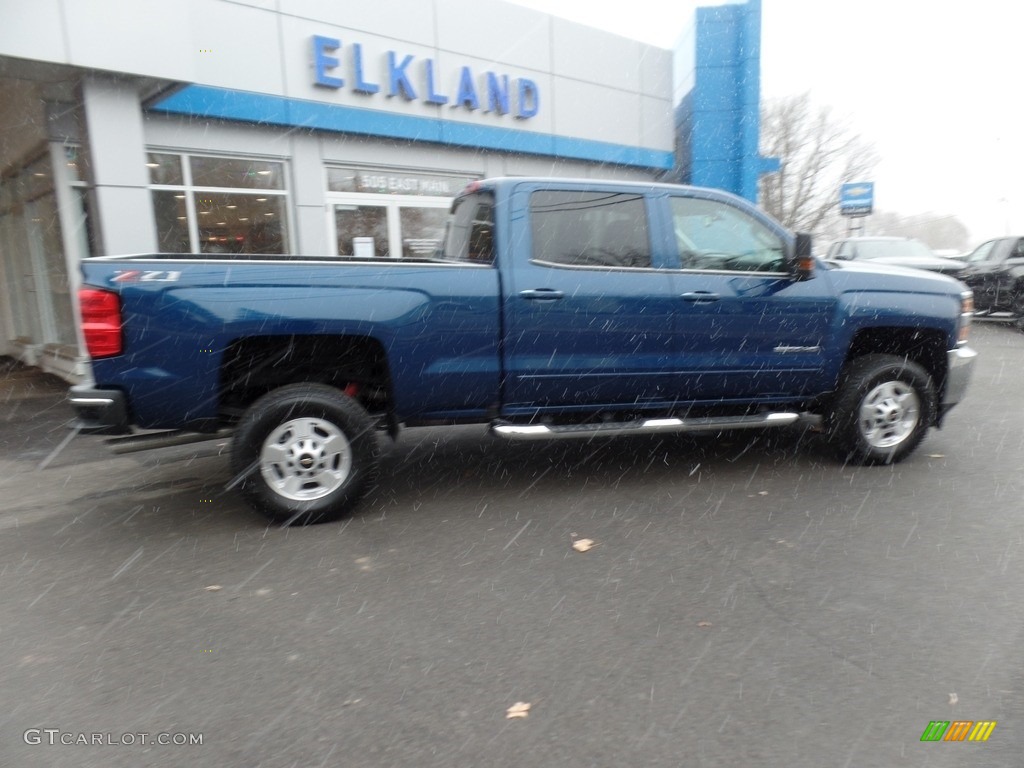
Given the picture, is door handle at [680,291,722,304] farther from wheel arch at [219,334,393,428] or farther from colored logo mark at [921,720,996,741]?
colored logo mark at [921,720,996,741]

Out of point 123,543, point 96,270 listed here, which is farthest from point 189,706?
point 96,270

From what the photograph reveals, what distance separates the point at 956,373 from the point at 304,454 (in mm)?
4685

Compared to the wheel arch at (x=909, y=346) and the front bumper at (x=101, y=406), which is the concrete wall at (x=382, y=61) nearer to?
the front bumper at (x=101, y=406)

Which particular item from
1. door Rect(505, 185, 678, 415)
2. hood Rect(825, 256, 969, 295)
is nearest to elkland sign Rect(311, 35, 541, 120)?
door Rect(505, 185, 678, 415)

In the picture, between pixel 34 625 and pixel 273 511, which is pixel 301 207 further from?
pixel 34 625

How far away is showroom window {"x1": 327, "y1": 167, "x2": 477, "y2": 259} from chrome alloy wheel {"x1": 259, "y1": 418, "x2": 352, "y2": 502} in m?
8.85

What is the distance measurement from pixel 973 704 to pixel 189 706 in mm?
2769

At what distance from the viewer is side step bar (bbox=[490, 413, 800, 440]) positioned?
4699mm

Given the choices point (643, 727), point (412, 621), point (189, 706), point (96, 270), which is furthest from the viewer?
point (96, 270)

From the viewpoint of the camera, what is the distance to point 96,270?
3939 millimetres

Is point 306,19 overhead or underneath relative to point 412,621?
overhead

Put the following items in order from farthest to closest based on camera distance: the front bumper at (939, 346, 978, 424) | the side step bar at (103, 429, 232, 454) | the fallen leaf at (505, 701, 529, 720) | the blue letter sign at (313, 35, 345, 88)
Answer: the blue letter sign at (313, 35, 345, 88), the front bumper at (939, 346, 978, 424), the side step bar at (103, 429, 232, 454), the fallen leaf at (505, 701, 529, 720)

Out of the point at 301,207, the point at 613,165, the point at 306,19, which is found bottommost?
the point at 301,207

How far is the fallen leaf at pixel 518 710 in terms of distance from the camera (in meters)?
2.54
